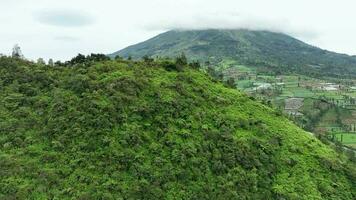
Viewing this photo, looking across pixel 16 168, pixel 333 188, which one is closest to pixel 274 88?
pixel 333 188

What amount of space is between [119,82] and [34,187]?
12178 mm

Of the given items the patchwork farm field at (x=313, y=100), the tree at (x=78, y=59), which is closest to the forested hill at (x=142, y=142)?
the tree at (x=78, y=59)

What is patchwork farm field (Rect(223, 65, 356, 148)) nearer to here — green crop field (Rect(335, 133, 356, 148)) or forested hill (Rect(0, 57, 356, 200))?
green crop field (Rect(335, 133, 356, 148))

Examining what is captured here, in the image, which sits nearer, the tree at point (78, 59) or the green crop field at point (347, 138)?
the tree at point (78, 59)

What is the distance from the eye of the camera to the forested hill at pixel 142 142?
105ft

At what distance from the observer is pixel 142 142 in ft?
116

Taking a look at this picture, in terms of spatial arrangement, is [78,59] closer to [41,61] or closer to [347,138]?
[41,61]

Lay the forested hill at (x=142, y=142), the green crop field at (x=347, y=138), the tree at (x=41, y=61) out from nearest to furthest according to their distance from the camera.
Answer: the forested hill at (x=142, y=142) < the tree at (x=41, y=61) < the green crop field at (x=347, y=138)

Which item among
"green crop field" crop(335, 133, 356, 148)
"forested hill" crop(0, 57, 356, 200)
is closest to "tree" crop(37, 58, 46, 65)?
"forested hill" crop(0, 57, 356, 200)

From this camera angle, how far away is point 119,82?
128 feet

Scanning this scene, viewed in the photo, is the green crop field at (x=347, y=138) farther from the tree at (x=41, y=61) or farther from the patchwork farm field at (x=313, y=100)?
the tree at (x=41, y=61)

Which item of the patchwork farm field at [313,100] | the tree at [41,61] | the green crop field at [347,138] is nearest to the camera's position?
the tree at [41,61]

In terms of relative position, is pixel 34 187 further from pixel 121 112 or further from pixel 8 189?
pixel 121 112

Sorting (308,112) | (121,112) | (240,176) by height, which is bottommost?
(308,112)
